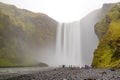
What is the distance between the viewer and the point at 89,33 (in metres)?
160

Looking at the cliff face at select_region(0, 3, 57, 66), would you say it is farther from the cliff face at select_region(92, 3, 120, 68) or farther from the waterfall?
the cliff face at select_region(92, 3, 120, 68)

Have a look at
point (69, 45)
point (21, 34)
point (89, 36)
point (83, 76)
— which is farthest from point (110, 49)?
point (21, 34)

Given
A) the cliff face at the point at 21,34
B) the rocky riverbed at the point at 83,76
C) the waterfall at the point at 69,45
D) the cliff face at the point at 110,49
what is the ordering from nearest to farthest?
1. the rocky riverbed at the point at 83,76
2. the cliff face at the point at 110,49
3. the cliff face at the point at 21,34
4. the waterfall at the point at 69,45

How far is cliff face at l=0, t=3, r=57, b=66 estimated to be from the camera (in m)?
149

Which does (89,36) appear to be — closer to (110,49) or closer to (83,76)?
(110,49)

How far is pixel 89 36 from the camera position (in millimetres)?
158250

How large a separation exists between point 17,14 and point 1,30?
32302mm

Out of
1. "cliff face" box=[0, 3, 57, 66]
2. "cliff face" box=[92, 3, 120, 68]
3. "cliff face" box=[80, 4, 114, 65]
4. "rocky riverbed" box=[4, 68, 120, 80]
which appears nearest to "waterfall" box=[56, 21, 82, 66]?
"cliff face" box=[80, 4, 114, 65]

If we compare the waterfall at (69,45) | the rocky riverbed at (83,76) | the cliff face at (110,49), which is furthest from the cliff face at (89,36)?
the rocky riverbed at (83,76)

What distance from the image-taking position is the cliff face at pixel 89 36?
150625 mm

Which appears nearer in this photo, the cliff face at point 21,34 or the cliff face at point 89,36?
the cliff face at point 21,34

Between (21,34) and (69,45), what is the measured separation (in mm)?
35171

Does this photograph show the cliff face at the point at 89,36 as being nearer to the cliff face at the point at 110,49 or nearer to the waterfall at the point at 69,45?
the waterfall at the point at 69,45

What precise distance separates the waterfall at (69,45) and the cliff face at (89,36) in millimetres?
3471
